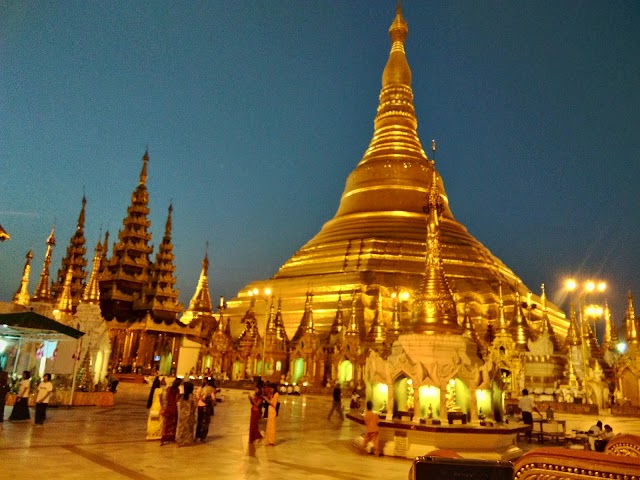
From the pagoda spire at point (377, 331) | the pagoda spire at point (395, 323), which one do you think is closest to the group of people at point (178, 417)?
the pagoda spire at point (395, 323)

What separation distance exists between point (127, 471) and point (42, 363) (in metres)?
17.0

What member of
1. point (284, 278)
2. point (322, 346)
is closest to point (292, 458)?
point (322, 346)

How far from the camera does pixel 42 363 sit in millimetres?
22359

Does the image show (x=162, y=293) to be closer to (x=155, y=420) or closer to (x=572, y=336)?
(x=572, y=336)

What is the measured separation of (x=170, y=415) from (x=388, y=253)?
89.1ft

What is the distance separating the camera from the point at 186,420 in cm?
1077

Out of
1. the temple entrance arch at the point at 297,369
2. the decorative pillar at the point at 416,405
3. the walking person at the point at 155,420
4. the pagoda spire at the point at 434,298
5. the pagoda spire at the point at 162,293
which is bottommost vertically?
the walking person at the point at 155,420

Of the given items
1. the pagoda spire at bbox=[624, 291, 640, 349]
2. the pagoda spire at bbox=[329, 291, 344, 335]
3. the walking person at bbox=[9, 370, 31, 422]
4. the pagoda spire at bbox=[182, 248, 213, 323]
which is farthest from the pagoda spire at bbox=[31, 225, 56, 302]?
the pagoda spire at bbox=[624, 291, 640, 349]

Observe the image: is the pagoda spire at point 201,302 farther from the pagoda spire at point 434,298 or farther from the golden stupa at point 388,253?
the pagoda spire at point 434,298

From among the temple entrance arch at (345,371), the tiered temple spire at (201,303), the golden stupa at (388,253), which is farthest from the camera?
the tiered temple spire at (201,303)

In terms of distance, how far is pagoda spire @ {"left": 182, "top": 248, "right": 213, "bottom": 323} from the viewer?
50438mm

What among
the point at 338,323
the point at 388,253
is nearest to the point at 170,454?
the point at 338,323

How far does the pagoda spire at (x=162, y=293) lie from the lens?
4278cm

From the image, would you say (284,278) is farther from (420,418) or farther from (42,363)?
(420,418)
